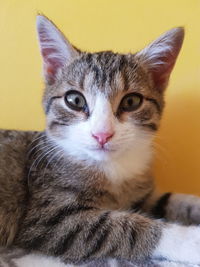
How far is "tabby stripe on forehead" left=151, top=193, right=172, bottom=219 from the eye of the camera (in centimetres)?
122

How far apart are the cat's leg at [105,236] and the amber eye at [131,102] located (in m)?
0.30

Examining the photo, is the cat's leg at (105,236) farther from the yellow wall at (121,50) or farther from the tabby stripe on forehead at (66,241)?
the yellow wall at (121,50)

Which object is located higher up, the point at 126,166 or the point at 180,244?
the point at 126,166

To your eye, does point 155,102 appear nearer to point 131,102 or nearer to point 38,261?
point 131,102

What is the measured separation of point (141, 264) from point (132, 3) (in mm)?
967

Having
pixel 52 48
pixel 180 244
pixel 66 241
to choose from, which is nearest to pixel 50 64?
pixel 52 48

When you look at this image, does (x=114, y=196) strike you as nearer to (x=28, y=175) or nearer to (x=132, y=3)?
(x=28, y=175)

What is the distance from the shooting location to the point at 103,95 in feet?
3.34

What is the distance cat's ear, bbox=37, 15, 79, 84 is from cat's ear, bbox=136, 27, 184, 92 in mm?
227

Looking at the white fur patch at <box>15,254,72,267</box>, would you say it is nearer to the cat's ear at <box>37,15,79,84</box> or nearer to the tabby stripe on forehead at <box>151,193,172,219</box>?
the tabby stripe on forehead at <box>151,193,172,219</box>

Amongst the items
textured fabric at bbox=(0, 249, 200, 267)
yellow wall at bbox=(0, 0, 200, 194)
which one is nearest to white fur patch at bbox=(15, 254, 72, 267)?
textured fabric at bbox=(0, 249, 200, 267)

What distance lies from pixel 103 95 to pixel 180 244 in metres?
0.44

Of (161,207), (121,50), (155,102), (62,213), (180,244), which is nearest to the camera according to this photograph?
(180,244)

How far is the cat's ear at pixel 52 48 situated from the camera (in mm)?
1102
